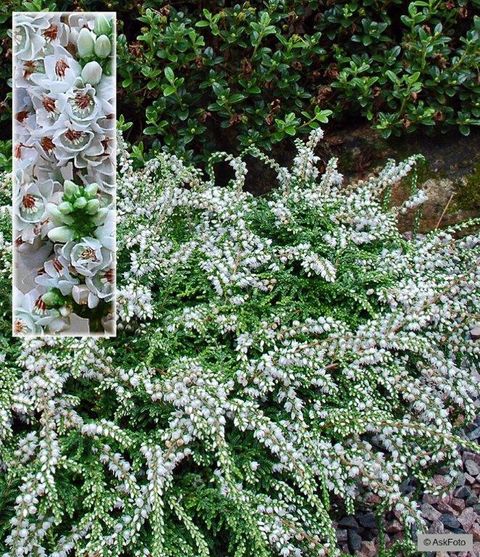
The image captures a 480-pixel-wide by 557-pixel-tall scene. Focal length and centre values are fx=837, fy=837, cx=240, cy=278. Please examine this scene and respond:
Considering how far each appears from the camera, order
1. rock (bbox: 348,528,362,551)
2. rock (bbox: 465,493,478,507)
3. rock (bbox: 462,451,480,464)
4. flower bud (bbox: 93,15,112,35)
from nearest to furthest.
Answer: flower bud (bbox: 93,15,112,35)
rock (bbox: 348,528,362,551)
rock (bbox: 465,493,478,507)
rock (bbox: 462,451,480,464)

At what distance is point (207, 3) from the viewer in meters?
3.76

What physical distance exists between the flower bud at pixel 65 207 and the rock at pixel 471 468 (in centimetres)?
172

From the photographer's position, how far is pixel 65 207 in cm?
204

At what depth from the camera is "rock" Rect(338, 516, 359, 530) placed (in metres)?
2.61

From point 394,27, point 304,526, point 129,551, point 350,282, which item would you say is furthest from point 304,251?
point 394,27

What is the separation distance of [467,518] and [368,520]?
36 centimetres

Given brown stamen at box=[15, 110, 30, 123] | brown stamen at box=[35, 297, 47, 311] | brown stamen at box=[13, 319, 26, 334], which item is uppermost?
brown stamen at box=[15, 110, 30, 123]

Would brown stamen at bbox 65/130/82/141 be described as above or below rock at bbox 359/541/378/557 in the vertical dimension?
above

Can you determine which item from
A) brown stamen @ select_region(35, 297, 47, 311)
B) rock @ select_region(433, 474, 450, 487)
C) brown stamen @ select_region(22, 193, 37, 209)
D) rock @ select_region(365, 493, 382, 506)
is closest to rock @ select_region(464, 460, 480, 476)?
rock @ select_region(433, 474, 450, 487)

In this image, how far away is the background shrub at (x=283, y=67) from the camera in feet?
11.8

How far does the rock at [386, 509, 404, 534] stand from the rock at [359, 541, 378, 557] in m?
0.09

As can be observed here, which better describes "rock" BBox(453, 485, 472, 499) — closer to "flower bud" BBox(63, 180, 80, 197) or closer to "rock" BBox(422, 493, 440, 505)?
"rock" BBox(422, 493, 440, 505)

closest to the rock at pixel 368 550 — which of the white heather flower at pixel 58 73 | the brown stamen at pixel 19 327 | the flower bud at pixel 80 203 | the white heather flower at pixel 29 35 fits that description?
the brown stamen at pixel 19 327

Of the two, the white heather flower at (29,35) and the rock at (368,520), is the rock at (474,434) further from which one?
the white heather flower at (29,35)
